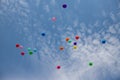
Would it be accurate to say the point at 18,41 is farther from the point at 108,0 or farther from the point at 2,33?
the point at 108,0

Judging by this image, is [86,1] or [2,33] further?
[2,33]

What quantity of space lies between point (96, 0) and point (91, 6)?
20.1 inches

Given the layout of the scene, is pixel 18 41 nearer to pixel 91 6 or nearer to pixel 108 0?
pixel 91 6

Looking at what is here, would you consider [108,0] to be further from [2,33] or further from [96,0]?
→ [2,33]

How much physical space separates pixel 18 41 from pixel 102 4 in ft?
22.6

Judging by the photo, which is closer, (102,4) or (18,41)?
(102,4)

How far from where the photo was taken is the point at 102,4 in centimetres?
1288

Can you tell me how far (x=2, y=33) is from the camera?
15.2 m

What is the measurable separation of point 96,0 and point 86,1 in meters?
0.66

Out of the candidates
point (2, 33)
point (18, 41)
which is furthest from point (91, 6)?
point (2, 33)

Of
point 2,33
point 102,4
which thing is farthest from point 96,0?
point 2,33

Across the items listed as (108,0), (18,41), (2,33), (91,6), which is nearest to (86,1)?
(91,6)

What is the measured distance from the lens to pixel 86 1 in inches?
506

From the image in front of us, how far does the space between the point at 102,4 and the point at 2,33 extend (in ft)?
26.1
